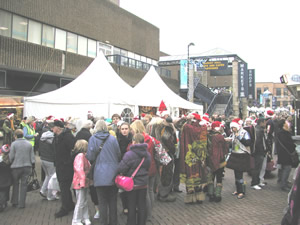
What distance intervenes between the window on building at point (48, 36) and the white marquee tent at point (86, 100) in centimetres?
765

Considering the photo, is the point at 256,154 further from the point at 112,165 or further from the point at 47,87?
the point at 47,87

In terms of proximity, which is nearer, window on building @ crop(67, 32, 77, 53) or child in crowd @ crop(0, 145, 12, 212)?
child in crowd @ crop(0, 145, 12, 212)

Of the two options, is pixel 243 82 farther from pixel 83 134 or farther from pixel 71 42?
pixel 83 134

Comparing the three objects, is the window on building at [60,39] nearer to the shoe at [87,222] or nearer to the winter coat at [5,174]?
the winter coat at [5,174]

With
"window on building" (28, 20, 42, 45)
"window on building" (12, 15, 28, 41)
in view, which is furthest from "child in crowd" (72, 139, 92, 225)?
"window on building" (28, 20, 42, 45)

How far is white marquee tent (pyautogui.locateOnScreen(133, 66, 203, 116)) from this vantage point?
12.1m

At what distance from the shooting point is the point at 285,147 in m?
6.44

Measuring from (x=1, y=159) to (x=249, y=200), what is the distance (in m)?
5.32

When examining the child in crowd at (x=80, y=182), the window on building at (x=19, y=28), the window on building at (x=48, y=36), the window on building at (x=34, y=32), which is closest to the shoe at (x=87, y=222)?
the child in crowd at (x=80, y=182)

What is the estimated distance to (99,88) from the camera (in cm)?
1092

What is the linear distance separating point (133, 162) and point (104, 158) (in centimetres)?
50

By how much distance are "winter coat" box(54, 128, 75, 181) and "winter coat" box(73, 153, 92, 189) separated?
353mm

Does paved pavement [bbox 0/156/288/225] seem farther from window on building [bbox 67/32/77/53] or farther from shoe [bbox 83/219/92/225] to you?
window on building [bbox 67/32/77/53]

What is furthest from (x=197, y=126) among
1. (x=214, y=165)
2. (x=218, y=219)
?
(x=218, y=219)
